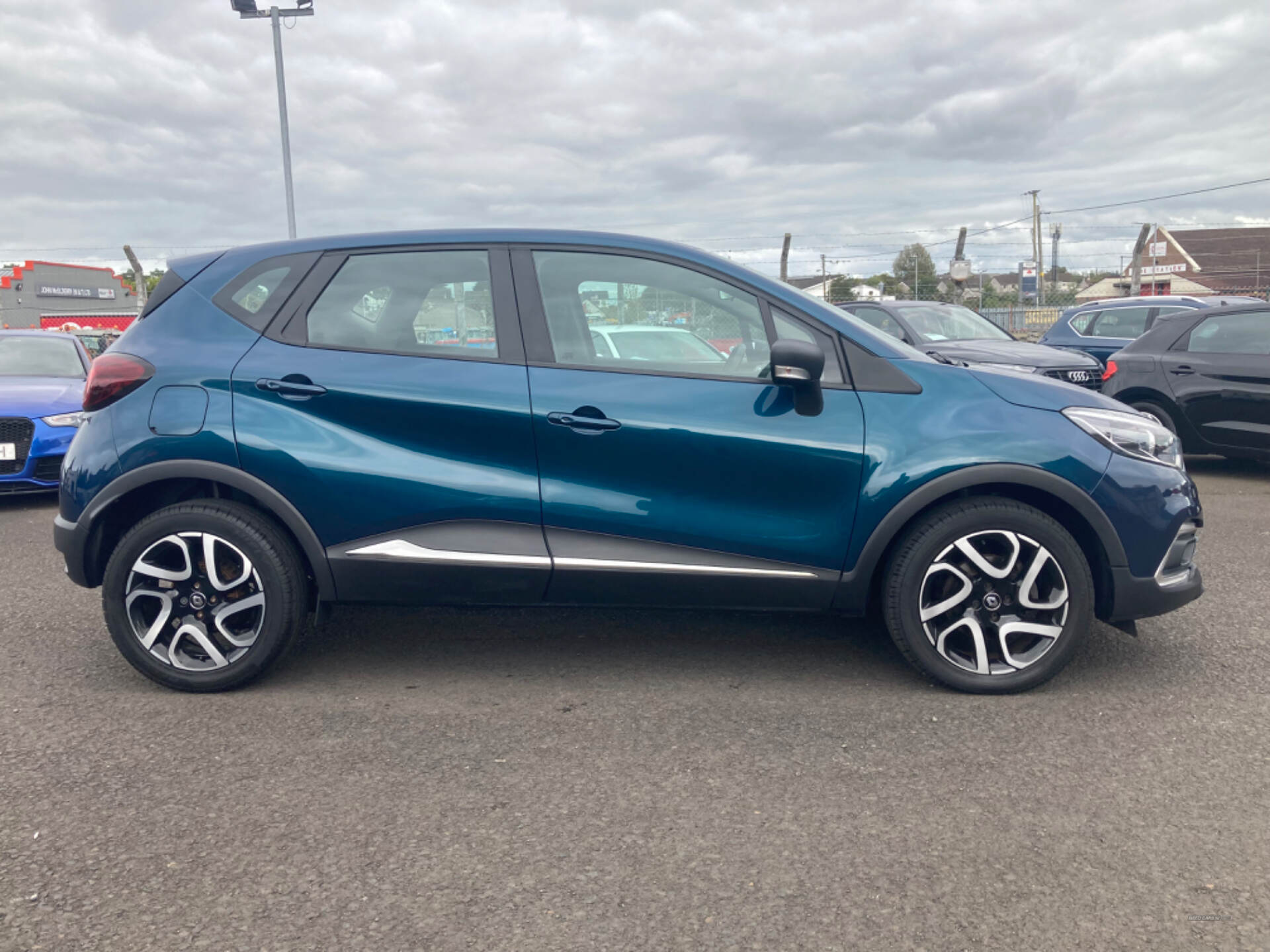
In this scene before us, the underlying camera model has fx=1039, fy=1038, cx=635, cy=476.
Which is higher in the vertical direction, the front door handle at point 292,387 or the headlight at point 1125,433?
the front door handle at point 292,387

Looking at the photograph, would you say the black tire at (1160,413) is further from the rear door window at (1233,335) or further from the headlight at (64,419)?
the headlight at (64,419)

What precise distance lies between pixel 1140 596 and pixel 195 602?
3.36 meters

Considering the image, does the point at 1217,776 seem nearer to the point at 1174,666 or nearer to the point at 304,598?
the point at 1174,666

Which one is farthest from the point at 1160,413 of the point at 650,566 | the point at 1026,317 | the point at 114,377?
the point at 1026,317

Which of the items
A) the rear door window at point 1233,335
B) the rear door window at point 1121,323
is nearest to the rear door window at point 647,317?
the rear door window at point 1233,335

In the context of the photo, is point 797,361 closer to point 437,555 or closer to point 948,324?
point 437,555

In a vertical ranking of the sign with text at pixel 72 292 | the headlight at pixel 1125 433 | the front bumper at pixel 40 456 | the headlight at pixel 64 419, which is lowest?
the front bumper at pixel 40 456

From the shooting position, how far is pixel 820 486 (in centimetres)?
363

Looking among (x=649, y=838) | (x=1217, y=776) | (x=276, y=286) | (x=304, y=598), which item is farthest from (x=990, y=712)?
(x=276, y=286)

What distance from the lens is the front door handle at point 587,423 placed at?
3.62 metres

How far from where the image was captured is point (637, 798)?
9.64 ft

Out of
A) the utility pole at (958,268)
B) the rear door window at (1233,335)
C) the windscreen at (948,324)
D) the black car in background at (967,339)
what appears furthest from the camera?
the utility pole at (958,268)

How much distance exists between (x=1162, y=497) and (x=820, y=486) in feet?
4.00

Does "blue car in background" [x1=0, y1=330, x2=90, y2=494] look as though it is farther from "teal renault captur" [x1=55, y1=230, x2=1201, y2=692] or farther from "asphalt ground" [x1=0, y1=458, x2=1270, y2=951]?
"teal renault captur" [x1=55, y1=230, x2=1201, y2=692]
